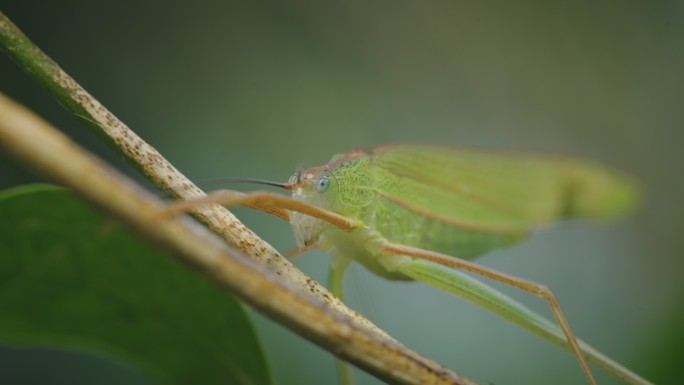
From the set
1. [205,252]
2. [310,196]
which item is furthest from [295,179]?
[205,252]

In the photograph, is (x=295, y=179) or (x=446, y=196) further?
(x=446, y=196)

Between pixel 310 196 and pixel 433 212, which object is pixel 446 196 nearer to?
pixel 433 212

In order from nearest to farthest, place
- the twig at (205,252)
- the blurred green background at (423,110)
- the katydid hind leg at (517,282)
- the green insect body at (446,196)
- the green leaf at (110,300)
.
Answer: the twig at (205,252)
the green leaf at (110,300)
the katydid hind leg at (517,282)
the green insect body at (446,196)
the blurred green background at (423,110)

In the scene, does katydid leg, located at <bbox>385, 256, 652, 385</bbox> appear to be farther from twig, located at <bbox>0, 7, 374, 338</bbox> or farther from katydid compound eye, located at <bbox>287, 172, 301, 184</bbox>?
twig, located at <bbox>0, 7, 374, 338</bbox>

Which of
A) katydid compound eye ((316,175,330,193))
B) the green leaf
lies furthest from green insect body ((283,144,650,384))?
the green leaf

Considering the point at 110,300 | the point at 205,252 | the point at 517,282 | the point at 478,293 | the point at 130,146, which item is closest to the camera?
the point at 205,252

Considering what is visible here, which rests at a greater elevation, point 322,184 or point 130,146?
point 322,184

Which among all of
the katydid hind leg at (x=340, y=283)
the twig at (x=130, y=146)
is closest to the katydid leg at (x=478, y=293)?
the katydid hind leg at (x=340, y=283)

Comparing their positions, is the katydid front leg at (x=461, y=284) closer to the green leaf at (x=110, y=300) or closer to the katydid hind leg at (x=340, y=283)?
the katydid hind leg at (x=340, y=283)
